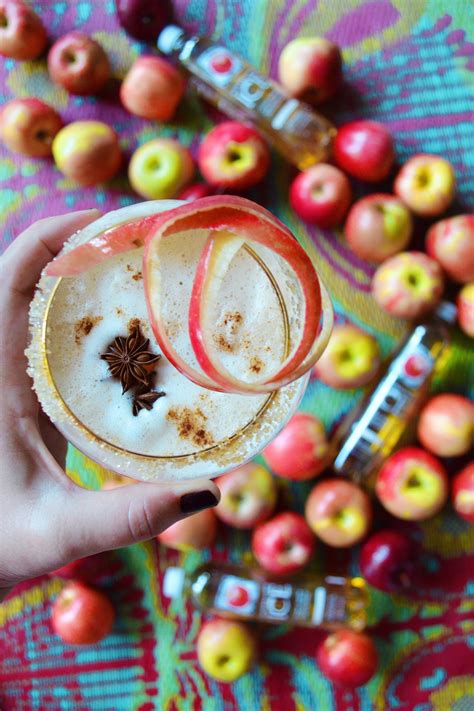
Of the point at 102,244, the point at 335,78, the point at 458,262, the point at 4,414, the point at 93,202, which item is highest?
the point at 335,78

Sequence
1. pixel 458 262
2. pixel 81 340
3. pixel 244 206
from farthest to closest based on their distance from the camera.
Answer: pixel 458 262 < pixel 81 340 < pixel 244 206

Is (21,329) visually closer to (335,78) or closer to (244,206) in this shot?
(244,206)

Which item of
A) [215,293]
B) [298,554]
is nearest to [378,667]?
[298,554]

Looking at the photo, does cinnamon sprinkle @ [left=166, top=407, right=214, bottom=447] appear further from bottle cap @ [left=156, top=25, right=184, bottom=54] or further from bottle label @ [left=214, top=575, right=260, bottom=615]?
bottle cap @ [left=156, top=25, right=184, bottom=54]

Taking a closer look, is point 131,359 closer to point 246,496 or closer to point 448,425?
point 246,496

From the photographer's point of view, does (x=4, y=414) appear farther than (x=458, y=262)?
No

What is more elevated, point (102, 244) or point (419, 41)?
point (419, 41)

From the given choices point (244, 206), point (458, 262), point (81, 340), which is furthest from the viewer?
point (458, 262)
